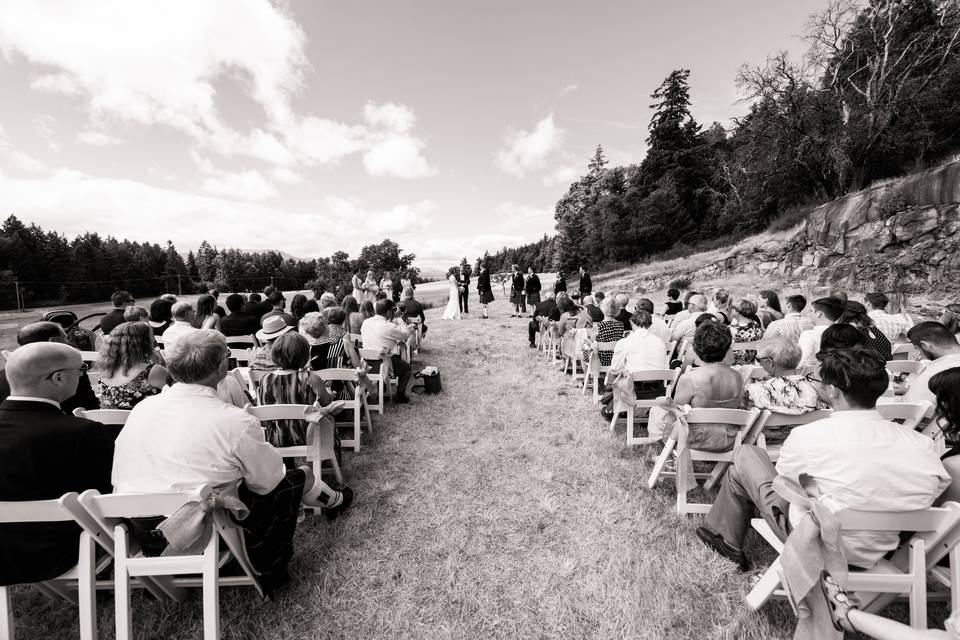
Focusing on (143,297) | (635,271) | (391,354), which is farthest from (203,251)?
(391,354)

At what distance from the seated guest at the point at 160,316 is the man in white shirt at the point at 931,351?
28.2 feet

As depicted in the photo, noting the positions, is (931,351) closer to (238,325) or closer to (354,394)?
(354,394)

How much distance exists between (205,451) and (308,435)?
113cm

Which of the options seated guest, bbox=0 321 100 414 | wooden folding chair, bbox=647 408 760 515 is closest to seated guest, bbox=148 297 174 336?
seated guest, bbox=0 321 100 414

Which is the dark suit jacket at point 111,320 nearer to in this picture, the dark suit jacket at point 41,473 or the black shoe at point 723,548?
the dark suit jacket at point 41,473

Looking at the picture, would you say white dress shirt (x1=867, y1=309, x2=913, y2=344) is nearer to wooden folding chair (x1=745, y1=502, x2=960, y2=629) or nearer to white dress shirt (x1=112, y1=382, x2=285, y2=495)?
wooden folding chair (x1=745, y1=502, x2=960, y2=629)

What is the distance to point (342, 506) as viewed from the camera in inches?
127

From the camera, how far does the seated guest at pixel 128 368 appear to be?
115 inches

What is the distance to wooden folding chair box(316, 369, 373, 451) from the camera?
3.80m

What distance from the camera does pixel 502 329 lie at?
1215 cm

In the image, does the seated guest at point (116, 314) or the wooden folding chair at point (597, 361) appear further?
the seated guest at point (116, 314)

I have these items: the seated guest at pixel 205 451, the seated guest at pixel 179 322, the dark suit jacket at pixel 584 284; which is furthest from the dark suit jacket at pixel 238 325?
the dark suit jacket at pixel 584 284

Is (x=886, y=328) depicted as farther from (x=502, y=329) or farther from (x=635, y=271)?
(x=635, y=271)

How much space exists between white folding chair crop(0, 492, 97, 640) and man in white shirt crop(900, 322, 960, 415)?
5.40m
